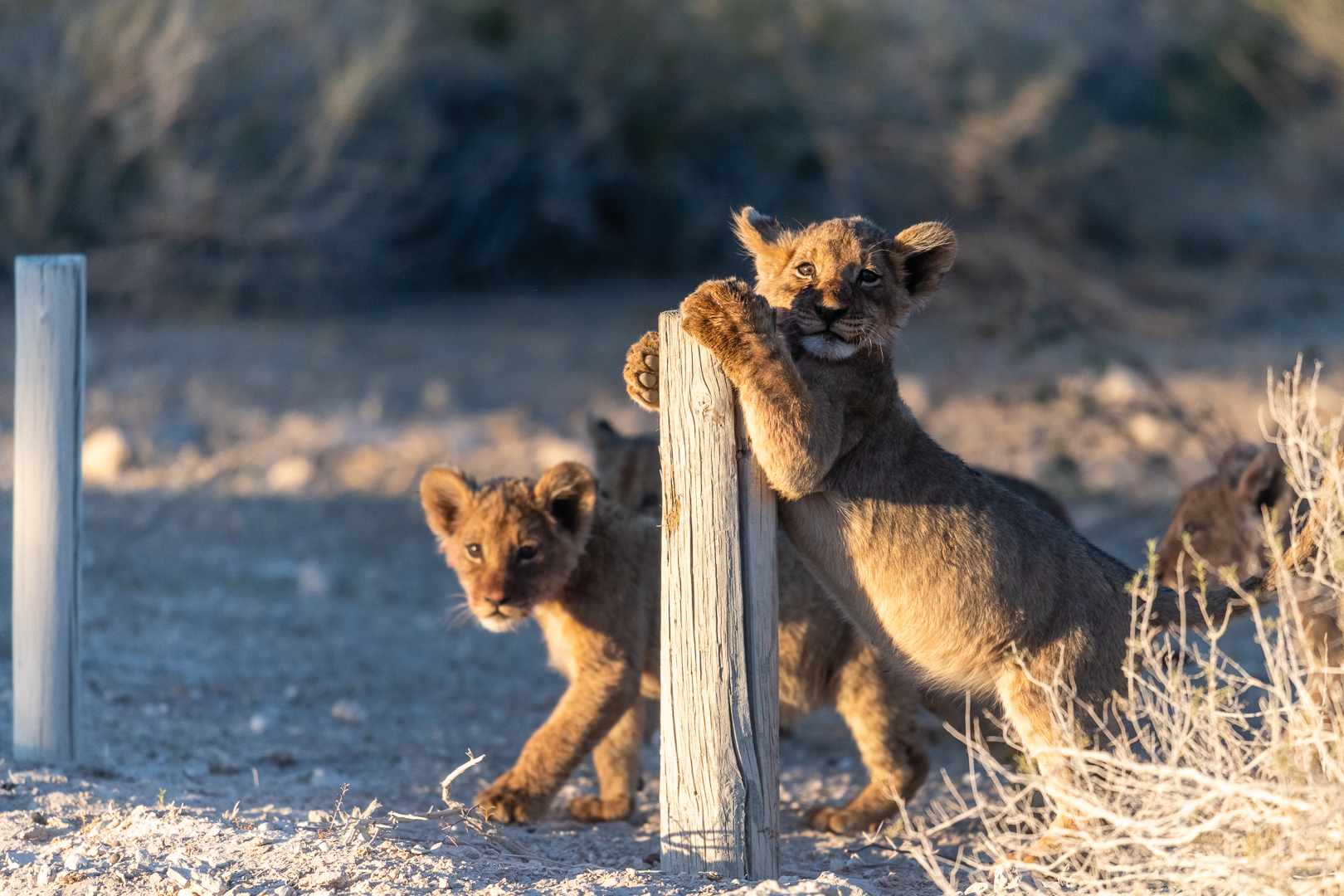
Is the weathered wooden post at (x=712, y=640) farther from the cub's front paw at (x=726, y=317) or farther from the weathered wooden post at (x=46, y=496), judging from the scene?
the weathered wooden post at (x=46, y=496)

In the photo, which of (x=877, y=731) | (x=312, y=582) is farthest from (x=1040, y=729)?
(x=312, y=582)

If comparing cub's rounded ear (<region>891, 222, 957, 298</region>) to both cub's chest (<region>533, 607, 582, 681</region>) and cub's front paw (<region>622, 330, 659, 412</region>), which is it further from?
cub's chest (<region>533, 607, 582, 681</region>)

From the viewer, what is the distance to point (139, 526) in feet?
33.0

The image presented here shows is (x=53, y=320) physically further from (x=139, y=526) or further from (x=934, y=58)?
(x=934, y=58)

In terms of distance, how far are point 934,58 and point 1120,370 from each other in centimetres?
563

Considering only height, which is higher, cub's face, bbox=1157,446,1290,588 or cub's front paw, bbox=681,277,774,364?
cub's front paw, bbox=681,277,774,364

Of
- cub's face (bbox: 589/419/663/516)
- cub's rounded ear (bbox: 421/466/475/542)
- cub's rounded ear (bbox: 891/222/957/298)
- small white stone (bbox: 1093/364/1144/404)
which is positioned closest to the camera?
cub's rounded ear (bbox: 891/222/957/298)

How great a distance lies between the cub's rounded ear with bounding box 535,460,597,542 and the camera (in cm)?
591

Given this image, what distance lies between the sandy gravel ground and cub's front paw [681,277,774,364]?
1698 millimetres

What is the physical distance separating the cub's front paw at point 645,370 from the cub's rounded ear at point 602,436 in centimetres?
346

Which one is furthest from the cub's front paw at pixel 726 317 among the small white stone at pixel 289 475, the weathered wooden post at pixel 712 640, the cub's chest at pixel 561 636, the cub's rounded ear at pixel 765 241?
the small white stone at pixel 289 475

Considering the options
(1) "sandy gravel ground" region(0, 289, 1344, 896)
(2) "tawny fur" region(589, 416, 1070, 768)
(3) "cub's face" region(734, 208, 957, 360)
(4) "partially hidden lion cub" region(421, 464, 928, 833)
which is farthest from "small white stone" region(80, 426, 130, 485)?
(3) "cub's face" region(734, 208, 957, 360)

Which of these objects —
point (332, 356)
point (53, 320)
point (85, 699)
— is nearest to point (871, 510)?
point (53, 320)

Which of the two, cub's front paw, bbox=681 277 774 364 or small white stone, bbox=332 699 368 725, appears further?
small white stone, bbox=332 699 368 725
